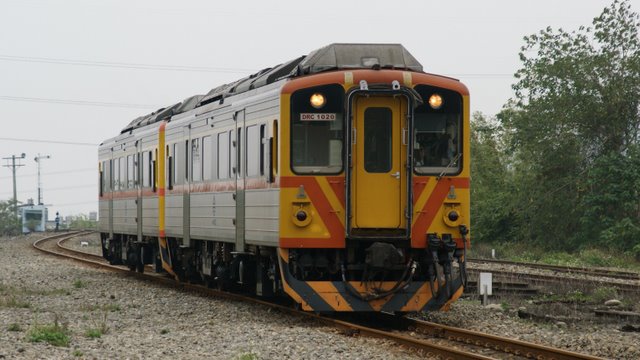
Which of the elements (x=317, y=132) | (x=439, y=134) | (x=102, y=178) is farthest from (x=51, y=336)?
(x=102, y=178)

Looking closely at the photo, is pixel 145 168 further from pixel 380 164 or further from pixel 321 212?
pixel 380 164

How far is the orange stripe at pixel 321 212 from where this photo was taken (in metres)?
13.6

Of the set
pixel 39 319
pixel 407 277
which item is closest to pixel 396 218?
pixel 407 277

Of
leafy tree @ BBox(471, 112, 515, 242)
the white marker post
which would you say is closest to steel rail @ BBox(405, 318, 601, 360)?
the white marker post

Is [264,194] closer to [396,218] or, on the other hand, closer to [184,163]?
[396,218]

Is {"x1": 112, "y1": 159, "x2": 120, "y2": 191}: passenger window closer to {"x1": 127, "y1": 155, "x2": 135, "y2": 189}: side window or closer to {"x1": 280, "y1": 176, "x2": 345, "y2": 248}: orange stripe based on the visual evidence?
{"x1": 127, "y1": 155, "x2": 135, "y2": 189}: side window

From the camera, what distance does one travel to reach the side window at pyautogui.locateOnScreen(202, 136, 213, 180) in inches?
697

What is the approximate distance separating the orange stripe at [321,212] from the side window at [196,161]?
16.3 ft

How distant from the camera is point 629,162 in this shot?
33688 millimetres

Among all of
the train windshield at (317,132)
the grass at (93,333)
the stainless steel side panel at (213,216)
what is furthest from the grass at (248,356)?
the stainless steel side panel at (213,216)

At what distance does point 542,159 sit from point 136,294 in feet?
67.0

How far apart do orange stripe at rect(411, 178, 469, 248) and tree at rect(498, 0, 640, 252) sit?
21.8 metres

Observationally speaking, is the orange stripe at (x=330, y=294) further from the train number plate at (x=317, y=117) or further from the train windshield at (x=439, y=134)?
the train number plate at (x=317, y=117)

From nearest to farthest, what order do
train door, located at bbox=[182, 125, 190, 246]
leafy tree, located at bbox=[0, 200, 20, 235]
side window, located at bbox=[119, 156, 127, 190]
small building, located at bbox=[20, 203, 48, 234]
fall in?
1. train door, located at bbox=[182, 125, 190, 246]
2. side window, located at bbox=[119, 156, 127, 190]
3. small building, located at bbox=[20, 203, 48, 234]
4. leafy tree, located at bbox=[0, 200, 20, 235]
